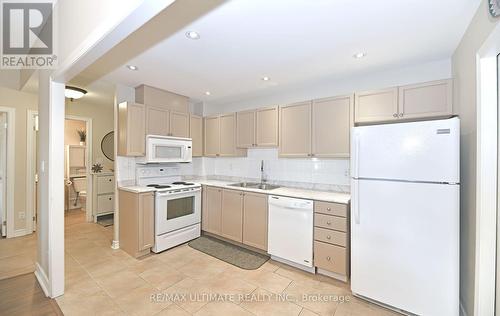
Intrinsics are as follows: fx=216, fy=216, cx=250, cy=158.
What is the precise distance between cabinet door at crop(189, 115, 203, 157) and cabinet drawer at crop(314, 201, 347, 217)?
2420mm

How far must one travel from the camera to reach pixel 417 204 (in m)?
1.79

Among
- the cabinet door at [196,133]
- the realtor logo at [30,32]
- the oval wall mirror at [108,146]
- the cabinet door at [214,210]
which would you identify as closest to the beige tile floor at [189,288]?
the cabinet door at [214,210]

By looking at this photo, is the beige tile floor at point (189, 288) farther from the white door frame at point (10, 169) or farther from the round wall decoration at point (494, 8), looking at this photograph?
the round wall decoration at point (494, 8)

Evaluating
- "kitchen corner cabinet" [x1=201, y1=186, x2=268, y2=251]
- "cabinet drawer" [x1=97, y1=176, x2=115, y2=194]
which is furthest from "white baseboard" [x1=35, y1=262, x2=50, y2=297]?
"cabinet drawer" [x1=97, y1=176, x2=115, y2=194]

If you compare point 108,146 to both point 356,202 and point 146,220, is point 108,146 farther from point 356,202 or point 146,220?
point 356,202

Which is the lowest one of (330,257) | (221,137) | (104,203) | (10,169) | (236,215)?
(330,257)

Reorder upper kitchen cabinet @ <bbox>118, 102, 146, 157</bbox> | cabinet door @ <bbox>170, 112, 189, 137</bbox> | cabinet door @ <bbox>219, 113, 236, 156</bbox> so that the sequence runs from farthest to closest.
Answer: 1. cabinet door @ <bbox>219, 113, 236, 156</bbox>
2. cabinet door @ <bbox>170, 112, 189, 137</bbox>
3. upper kitchen cabinet @ <bbox>118, 102, 146, 157</bbox>

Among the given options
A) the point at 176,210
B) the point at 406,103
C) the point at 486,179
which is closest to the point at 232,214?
the point at 176,210

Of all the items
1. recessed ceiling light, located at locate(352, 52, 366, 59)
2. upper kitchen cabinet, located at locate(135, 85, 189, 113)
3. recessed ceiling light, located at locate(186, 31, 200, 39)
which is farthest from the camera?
upper kitchen cabinet, located at locate(135, 85, 189, 113)

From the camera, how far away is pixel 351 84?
290cm

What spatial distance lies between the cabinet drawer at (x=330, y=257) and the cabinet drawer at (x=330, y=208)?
1.20ft

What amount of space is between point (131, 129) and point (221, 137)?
Answer: 56.7 inches

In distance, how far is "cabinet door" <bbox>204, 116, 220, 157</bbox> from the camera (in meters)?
3.97

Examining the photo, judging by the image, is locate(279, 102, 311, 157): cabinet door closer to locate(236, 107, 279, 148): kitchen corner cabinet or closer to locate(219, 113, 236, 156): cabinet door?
locate(236, 107, 279, 148): kitchen corner cabinet
